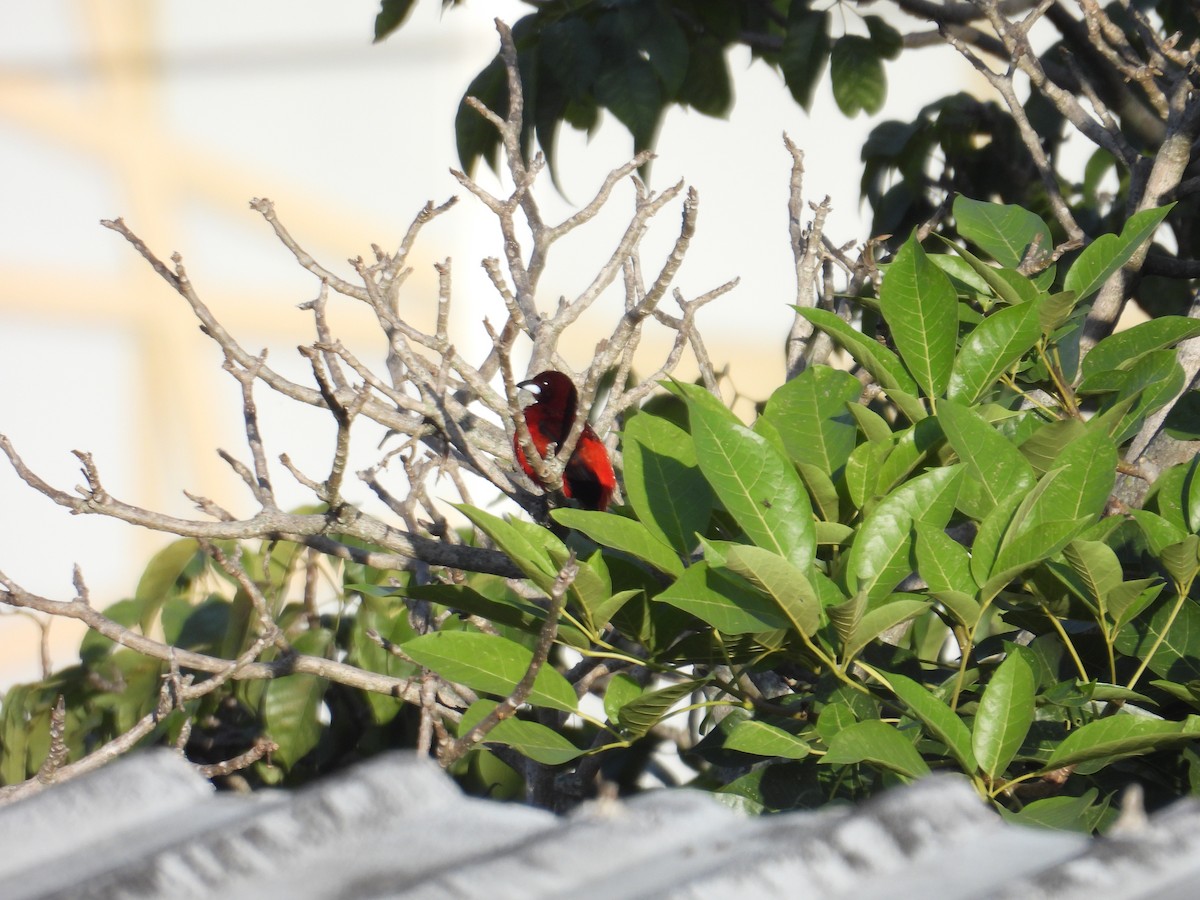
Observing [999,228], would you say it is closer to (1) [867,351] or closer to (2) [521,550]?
(1) [867,351]

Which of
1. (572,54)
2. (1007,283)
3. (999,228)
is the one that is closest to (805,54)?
(572,54)

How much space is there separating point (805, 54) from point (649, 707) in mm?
1467

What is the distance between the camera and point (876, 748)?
35.0 inches

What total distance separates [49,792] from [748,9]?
2240mm

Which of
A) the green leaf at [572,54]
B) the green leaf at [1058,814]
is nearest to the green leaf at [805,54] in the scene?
the green leaf at [572,54]

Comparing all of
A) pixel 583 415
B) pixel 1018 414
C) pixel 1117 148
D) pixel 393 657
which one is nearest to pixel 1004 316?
pixel 1018 414

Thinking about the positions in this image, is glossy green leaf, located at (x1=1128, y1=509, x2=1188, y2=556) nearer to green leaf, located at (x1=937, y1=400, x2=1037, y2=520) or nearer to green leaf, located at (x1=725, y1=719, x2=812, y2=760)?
green leaf, located at (x1=937, y1=400, x2=1037, y2=520)

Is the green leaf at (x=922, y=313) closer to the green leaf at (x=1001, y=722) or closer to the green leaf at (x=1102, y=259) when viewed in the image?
the green leaf at (x=1102, y=259)

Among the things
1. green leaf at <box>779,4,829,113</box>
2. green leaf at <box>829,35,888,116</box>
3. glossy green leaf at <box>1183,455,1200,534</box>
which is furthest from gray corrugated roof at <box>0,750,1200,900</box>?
green leaf at <box>829,35,888,116</box>

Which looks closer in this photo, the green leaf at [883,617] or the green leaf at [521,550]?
the green leaf at [883,617]

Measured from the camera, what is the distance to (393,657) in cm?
207

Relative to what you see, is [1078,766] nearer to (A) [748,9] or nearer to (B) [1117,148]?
(B) [1117,148]

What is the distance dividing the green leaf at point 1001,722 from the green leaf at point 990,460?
6.4 inches

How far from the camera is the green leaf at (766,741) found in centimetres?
96
